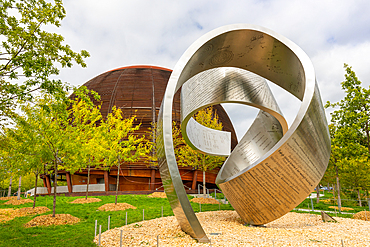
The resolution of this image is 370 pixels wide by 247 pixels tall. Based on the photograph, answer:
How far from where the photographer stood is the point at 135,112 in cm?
3030

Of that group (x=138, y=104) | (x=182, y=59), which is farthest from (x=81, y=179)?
(x=182, y=59)

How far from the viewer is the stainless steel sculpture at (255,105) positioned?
293 inches

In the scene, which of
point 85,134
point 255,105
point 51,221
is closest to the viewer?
point 51,221

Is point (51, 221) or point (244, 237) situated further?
point (51, 221)

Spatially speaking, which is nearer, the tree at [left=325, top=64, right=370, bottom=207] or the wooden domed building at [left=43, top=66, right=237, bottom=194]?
the tree at [left=325, top=64, right=370, bottom=207]

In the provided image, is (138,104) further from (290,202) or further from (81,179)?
(290,202)

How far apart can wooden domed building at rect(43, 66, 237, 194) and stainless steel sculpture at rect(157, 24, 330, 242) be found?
14.1m

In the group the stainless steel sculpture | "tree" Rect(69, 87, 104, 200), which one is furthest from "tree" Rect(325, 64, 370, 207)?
"tree" Rect(69, 87, 104, 200)

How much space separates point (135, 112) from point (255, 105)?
2115 cm

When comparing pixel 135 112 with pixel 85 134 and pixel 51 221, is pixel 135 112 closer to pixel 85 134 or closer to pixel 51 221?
pixel 85 134

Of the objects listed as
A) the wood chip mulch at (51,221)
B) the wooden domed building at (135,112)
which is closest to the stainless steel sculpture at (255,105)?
the wood chip mulch at (51,221)

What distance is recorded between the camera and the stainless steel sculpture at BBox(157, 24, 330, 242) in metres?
7.43

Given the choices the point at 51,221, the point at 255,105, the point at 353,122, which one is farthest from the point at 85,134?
the point at 353,122

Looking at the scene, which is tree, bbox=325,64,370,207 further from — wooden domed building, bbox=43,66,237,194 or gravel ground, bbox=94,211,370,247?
wooden domed building, bbox=43,66,237,194
